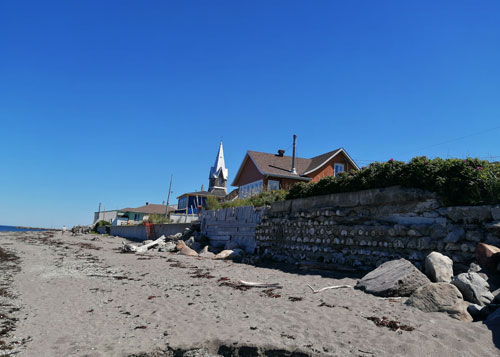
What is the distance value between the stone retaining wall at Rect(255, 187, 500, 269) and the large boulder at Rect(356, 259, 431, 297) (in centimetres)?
129

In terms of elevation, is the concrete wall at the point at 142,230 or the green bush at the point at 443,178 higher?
the green bush at the point at 443,178

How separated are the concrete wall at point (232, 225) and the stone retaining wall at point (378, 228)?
184 centimetres

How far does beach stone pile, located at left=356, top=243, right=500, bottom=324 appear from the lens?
16.2ft

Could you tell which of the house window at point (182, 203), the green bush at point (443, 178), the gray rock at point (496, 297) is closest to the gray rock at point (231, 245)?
the green bush at point (443, 178)

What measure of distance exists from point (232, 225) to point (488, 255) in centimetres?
1060

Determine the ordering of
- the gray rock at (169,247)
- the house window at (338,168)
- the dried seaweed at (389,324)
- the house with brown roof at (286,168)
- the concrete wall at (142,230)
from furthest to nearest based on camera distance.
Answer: the house window at (338,168) < the house with brown roof at (286,168) < the concrete wall at (142,230) < the gray rock at (169,247) < the dried seaweed at (389,324)

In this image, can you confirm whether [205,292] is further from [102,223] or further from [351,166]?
[102,223]

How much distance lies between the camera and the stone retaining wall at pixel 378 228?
22.5 ft

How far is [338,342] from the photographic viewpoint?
4227mm

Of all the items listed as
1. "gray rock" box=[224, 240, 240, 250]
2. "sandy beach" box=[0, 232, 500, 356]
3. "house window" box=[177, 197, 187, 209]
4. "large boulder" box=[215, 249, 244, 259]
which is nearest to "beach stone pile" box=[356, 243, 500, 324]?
"sandy beach" box=[0, 232, 500, 356]

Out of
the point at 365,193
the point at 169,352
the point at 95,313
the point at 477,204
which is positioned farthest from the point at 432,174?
the point at 95,313

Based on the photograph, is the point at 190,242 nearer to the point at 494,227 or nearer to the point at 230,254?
the point at 230,254

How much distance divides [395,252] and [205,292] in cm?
446

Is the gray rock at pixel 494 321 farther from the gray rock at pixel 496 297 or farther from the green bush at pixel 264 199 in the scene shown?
the green bush at pixel 264 199
